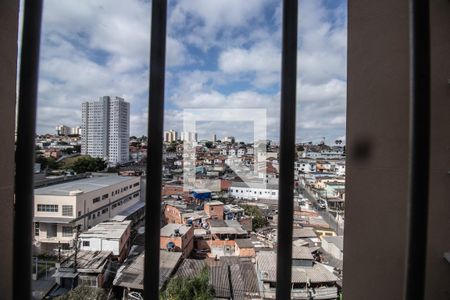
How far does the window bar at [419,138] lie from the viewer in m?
0.52

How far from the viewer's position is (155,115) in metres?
0.68

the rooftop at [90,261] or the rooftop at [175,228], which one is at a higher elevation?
the rooftop at [175,228]

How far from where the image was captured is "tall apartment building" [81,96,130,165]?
1088 mm

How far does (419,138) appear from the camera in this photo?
1.71 ft

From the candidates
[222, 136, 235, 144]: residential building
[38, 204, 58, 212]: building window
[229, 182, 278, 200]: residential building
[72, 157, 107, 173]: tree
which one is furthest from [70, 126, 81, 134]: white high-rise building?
[229, 182, 278, 200]: residential building

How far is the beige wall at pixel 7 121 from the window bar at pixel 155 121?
635 millimetres

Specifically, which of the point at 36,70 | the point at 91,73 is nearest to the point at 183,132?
the point at 91,73

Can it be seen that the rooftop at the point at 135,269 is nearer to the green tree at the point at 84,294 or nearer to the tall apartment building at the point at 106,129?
the green tree at the point at 84,294

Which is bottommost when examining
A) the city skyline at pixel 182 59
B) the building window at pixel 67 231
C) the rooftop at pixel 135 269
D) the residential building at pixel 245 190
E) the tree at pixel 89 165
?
the rooftop at pixel 135 269

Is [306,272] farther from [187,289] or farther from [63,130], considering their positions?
[63,130]

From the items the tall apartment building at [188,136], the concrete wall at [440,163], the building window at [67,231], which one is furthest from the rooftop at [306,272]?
the building window at [67,231]

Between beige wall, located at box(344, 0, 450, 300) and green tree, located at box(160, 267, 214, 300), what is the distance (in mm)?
676

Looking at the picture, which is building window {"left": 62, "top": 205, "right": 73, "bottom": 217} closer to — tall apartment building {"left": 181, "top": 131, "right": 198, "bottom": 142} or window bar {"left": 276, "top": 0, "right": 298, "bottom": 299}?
tall apartment building {"left": 181, "top": 131, "right": 198, "bottom": 142}

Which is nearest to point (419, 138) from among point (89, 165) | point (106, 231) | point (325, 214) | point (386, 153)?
point (386, 153)
